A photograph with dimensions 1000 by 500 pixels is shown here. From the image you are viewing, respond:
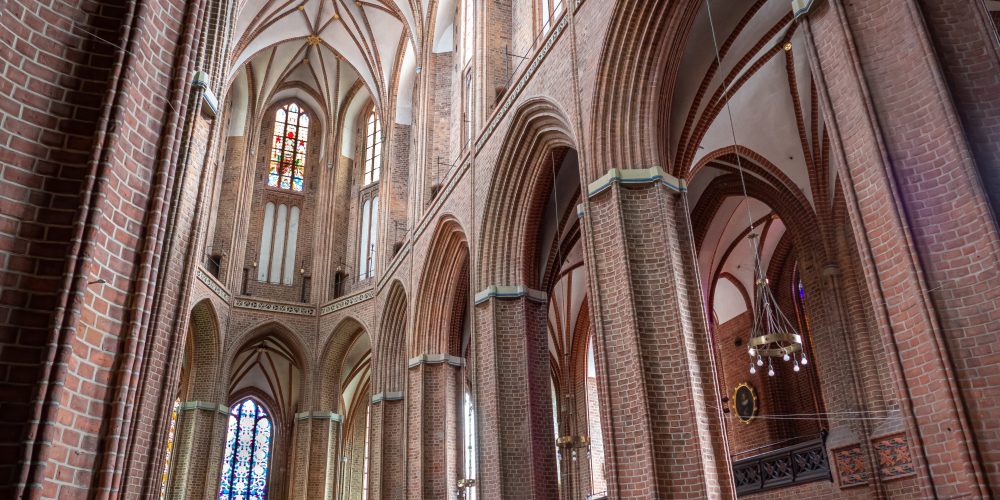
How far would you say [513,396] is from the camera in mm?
12859

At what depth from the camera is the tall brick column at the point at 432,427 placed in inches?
631

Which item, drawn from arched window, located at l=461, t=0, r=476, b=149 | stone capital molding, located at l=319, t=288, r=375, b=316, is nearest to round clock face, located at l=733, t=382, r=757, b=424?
arched window, located at l=461, t=0, r=476, b=149

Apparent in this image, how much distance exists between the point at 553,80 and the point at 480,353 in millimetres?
4998

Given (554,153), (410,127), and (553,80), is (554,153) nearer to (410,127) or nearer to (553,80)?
(553,80)

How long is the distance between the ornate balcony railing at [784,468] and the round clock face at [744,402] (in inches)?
169

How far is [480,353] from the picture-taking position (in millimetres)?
13688

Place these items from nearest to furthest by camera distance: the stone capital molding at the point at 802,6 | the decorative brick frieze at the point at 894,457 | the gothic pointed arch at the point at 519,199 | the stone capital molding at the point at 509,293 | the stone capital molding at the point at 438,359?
1. the stone capital molding at the point at 802,6
2. the decorative brick frieze at the point at 894,457
3. the gothic pointed arch at the point at 519,199
4. the stone capital molding at the point at 509,293
5. the stone capital molding at the point at 438,359

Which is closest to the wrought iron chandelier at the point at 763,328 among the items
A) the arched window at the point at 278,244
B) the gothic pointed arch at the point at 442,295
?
the gothic pointed arch at the point at 442,295

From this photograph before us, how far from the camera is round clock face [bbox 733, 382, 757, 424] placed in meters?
19.1

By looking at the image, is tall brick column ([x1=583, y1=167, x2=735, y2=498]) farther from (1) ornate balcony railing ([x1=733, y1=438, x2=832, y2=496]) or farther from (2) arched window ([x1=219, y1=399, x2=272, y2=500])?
(2) arched window ([x1=219, y1=399, x2=272, y2=500])

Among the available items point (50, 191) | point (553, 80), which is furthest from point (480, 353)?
point (50, 191)

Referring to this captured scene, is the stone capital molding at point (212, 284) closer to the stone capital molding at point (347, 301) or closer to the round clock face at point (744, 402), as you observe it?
the stone capital molding at point (347, 301)

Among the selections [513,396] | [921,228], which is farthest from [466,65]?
[921,228]

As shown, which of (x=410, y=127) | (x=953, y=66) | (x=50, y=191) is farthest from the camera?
→ (x=410, y=127)
